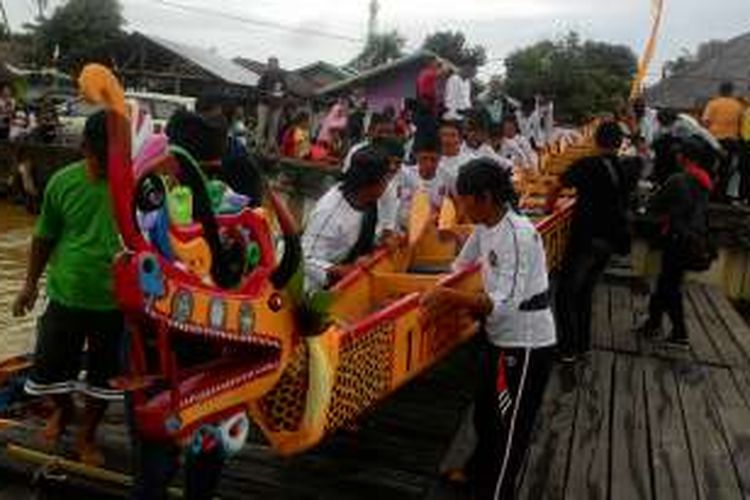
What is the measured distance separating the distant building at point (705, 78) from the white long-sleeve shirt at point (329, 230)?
20.7 meters

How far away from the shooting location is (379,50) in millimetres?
52656

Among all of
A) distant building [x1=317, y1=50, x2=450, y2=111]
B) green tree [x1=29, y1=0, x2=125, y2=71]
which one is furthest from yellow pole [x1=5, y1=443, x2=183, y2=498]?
green tree [x1=29, y1=0, x2=125, y2=71]

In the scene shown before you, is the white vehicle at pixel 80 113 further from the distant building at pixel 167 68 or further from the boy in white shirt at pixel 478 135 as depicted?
the boy in white shirt at pixel 478 135

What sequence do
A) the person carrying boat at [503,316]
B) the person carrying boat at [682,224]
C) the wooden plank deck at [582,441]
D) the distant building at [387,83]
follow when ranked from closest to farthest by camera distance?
1. the person carrying boat at [503,316]
2. the wooden plank deck at [582,441]
3. the person carrying boat at [682,224]
4. the distant building at [387,83]

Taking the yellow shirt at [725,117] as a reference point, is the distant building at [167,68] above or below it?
above

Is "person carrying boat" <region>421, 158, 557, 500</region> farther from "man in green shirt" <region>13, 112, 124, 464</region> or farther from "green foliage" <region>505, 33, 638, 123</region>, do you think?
"green foliage" <region>505, 33, 638, 123</region>

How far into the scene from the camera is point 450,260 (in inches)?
254

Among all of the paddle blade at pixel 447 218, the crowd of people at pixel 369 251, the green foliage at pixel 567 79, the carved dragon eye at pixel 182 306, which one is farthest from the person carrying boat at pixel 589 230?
the green foliage at pixel 567 79

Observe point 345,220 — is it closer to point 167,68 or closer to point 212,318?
point 212,318

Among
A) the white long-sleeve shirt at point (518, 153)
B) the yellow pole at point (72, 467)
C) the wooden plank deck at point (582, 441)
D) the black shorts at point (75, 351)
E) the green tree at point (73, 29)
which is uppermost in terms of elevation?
the green tree at point (73, 29)

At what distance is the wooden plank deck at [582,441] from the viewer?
4.55 meters

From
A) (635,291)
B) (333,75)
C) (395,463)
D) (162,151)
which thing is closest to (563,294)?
(395,463)

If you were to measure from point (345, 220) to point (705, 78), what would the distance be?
Result: 24.0 metres

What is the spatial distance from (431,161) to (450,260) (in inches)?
52.9
